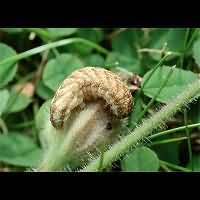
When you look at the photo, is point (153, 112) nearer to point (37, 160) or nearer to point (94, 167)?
point (94, 167)

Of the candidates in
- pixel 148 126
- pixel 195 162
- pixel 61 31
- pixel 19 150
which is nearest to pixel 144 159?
pixel 148 126

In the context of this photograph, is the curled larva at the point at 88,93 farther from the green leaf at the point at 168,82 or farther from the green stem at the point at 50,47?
the green stem at the point at 50,47

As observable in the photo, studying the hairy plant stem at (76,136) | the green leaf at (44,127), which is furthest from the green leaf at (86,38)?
the hairy plant stem at (76,136)

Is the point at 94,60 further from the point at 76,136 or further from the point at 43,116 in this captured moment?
the point at 76,136

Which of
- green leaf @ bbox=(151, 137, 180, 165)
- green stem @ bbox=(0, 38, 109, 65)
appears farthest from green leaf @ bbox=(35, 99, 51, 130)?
green leaf @ bbox=(151, 137, 180, 165)

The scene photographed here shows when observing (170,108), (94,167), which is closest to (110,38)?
(170,108)
